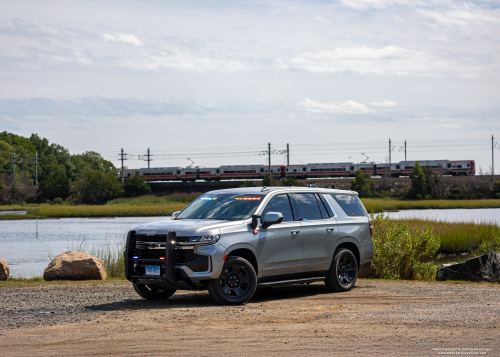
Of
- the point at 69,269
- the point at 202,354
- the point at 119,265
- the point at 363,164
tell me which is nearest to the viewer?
the point at 202,354

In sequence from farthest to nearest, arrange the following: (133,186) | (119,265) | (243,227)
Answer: (133,186), (119,265), (243,227)

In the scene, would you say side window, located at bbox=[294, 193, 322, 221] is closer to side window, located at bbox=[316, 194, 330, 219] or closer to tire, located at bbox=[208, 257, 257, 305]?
side window, located at bbox=[316, 194, 330, 219]

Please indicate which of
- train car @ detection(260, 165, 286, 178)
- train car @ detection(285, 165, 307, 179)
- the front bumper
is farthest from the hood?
train car @ detection(285, 165, 307, 179)

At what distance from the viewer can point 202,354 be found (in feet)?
20.3

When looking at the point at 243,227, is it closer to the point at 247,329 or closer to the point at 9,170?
the point at 247,329

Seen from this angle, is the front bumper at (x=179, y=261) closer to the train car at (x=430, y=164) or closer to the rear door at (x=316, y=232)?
the rear door at (x=316, y=232)

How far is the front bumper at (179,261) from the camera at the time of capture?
29.3 feet

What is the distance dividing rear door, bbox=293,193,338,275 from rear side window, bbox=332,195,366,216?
61 centimetres

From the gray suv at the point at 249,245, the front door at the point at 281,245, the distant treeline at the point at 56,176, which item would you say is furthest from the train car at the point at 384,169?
the front door at the point at 281,245

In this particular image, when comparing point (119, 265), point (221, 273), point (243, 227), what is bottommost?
point (119, 265)

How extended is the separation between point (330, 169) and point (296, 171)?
5930 millimetres

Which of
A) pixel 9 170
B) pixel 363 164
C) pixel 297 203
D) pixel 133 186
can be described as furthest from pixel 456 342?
pixel 9 170

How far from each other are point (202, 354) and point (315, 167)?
9161 cm

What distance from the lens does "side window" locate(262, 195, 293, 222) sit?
10336mm
